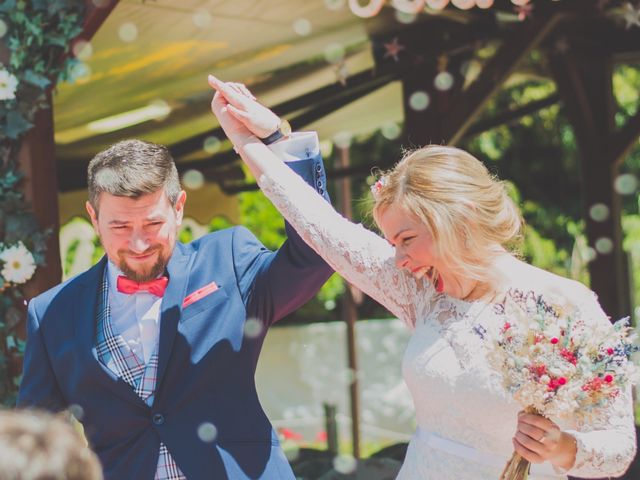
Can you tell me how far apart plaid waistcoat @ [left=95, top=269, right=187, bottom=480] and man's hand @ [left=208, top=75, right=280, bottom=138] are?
581 mm

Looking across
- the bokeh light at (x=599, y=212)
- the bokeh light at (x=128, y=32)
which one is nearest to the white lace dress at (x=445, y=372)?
the bokeh light at (x=128, y=32)

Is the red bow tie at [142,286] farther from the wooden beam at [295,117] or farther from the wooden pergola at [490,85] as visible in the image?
the wooden beam at [295,117]

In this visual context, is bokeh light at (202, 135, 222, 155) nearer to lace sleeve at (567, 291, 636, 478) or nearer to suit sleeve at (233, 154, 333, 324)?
suit sleeve at (233, 154, 333, 324)

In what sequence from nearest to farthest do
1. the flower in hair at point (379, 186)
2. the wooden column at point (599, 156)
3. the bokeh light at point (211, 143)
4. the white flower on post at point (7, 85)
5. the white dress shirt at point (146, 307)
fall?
1. the flower in hair at point (379, 186)
2. the white dress shirt at point (146, 307)
3. the white flower on post at point (7, 85)
4. the wooden column at point (599, 156)
5. the bokeh light at point (211, 143)

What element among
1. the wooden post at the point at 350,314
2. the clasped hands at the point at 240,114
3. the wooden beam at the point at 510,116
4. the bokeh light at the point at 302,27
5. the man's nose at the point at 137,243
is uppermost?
the bokeh light at the point at 302,27

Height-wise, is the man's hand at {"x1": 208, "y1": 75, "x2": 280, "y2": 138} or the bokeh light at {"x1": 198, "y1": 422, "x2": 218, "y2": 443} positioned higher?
the man's hand at {"x1": 208, "y1": 75, "x2": 280, "y2": 138}

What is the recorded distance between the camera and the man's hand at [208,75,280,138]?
2.24 m

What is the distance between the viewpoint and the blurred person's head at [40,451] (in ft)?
3.43

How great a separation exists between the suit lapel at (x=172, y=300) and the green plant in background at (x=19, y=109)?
1105 mm

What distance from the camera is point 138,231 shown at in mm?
2195

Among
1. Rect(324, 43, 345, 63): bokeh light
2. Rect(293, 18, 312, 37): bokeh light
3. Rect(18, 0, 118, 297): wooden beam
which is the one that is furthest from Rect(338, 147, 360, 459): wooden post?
Rect(18, 0, 118, 297): wooden beam

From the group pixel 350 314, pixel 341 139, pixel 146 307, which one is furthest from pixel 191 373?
pixel 341 139

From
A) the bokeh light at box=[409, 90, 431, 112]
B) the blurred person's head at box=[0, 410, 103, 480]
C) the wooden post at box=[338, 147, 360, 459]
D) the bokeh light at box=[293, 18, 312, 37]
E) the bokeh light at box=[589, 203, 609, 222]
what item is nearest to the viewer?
the blurred person's head at box=[0, 410, 103, 480]

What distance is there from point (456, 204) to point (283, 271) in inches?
17.5
